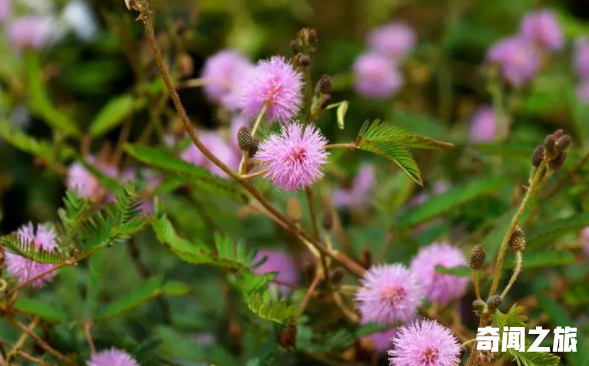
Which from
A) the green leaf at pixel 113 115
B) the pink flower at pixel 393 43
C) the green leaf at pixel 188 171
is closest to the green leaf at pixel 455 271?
the green leaf at pixel 188 171

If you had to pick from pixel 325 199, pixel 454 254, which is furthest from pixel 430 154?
pixel 454 254

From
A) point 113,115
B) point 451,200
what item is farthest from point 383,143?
point 113,115

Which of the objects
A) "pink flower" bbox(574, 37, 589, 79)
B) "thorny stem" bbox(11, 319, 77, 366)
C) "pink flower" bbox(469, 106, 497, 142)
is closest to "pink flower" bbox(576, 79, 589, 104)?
"pink flower" bbox(574, 37, 589, 79)

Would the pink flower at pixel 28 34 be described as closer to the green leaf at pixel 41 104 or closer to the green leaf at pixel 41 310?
the green leaf at pixel 41 104

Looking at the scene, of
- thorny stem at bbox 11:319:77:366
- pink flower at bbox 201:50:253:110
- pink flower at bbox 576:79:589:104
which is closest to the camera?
thorny stem at bbox 11:319:77:366

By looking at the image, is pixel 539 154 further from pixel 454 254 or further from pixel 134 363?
pixel 134 363

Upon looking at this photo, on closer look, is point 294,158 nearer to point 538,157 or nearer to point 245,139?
point 245,139

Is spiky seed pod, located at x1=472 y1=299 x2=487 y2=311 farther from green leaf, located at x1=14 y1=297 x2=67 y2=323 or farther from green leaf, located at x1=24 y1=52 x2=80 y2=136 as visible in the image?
green leaf, located at x1=24 y1=52 x2=80 y2=136
